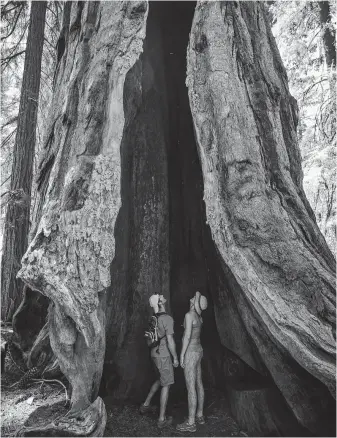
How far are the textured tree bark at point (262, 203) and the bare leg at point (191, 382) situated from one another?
51 centimetres

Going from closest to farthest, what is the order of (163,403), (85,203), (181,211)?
(85,203) < (163,403) < (181,211)

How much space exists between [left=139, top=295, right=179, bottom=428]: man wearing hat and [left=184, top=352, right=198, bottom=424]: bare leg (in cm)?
12

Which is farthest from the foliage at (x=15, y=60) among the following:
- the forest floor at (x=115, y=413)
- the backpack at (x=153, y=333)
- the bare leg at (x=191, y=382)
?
the bare leg at (x=191, y=382)

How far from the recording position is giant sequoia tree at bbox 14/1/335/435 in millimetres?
3012

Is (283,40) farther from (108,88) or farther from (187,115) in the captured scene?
(108,88)

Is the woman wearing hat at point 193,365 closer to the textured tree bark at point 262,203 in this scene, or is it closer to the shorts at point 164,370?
the shorts at point 164,370

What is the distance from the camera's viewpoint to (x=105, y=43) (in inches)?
152

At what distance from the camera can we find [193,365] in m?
3.82

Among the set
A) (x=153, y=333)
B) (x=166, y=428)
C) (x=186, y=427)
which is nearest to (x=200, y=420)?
(x=186, y=427)

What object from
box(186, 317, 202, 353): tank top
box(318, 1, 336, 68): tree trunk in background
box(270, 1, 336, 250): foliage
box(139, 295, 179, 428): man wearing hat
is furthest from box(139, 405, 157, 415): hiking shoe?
box(318, 1, 336, 68): tree trunk in background

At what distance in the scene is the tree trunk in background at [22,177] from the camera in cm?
589

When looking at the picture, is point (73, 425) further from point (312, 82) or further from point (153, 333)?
point (312, 82)

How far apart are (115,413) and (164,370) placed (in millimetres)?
648

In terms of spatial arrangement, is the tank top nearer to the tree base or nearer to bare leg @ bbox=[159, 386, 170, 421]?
bare leg @ bbox=[159, 386, 170, 421]
